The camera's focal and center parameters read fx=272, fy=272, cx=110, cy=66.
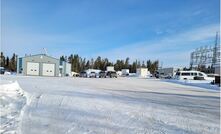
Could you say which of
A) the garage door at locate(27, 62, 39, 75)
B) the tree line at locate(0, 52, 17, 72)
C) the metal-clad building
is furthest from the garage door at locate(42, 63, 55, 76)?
the tree line at locate(0, 52, 17, 72)

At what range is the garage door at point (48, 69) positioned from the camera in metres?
63.1

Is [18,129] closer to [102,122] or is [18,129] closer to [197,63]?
[102,122]

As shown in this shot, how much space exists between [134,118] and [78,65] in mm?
108629

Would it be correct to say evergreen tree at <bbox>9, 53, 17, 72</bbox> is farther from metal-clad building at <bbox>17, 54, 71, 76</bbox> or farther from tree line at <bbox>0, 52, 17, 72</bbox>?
metal-clad building at <bbox>17, 54, 71, 76</bbox>

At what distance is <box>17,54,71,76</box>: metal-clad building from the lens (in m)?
62.0

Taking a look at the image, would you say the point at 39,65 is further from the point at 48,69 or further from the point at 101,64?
the point at 101,64

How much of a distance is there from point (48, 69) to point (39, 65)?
2263mm

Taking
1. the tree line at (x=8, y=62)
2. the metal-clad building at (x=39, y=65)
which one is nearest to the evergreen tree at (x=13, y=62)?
the tree line at (x=8, y=62)

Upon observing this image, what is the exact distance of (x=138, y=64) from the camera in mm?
132625

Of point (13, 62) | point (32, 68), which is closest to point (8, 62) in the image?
point (13, 62)

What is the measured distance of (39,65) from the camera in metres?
62.6

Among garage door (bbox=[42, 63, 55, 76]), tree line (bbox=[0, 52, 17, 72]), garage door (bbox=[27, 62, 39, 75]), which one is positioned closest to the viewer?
garage door (bbox=[27, 62, 39, 75])

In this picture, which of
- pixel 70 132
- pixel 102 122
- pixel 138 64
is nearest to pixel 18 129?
pixel 70 132

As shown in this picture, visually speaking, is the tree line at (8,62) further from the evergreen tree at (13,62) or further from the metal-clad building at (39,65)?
the metal-clad building at (39,65)
